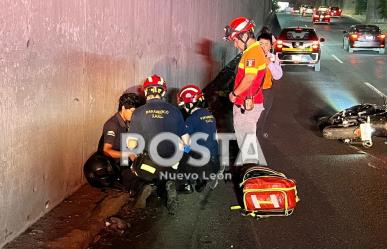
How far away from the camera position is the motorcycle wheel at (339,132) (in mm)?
9547

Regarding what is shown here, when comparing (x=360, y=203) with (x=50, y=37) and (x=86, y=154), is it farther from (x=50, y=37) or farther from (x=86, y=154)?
(x=50, y=37)

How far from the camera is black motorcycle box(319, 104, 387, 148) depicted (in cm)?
936

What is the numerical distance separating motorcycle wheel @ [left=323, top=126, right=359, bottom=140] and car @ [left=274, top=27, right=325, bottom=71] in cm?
1085

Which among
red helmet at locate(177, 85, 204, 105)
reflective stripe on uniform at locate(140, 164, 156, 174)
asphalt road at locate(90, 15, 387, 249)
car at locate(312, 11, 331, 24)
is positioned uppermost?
car at locate(312, 11, 331, 24)

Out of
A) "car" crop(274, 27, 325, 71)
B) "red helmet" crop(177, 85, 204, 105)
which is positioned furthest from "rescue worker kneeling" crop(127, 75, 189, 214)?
"car" crop(274, 27, 325, 71)

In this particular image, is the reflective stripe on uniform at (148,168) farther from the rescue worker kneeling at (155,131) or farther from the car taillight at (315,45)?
the car taillight at (315,45)

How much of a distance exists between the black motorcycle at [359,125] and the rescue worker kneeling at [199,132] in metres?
3.30

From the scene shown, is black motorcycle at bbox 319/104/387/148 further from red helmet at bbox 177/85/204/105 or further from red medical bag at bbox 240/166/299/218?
red medical bag at bbox 240/166/299/218

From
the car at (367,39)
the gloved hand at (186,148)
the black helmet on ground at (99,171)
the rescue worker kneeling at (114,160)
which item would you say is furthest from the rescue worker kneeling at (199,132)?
the car at (367,39)

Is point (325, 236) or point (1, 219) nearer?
point (1, 219)

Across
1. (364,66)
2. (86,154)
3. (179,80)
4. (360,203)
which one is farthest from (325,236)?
(364,66)

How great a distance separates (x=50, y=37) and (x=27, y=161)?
3.97 feet

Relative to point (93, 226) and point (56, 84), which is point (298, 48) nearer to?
point (56, 84)

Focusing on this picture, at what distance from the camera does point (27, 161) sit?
5121 mm
